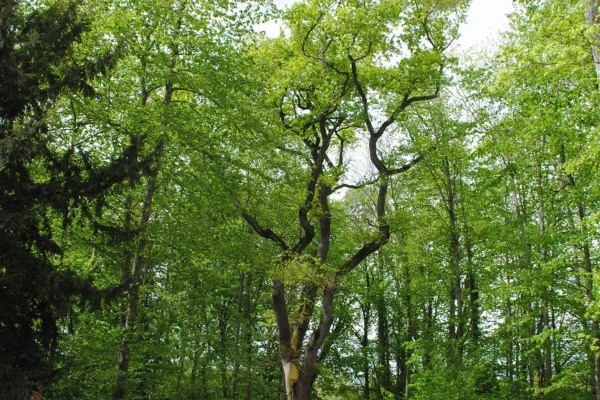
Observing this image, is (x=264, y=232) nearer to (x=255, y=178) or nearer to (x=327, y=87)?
(x=255, y=178)

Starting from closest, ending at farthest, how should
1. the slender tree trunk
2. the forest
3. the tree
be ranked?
the forest → the slender tree trunk → the tree

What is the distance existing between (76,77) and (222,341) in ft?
38.1

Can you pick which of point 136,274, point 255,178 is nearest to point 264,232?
point 255,178

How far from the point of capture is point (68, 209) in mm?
8102

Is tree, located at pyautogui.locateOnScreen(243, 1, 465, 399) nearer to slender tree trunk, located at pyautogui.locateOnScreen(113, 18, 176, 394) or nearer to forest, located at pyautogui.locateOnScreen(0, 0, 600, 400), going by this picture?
forest, located at pyautogui.locateOnScreen(0, 0, 600, 400)

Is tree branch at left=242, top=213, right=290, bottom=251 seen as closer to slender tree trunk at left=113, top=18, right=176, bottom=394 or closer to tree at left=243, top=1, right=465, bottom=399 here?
tree at left=243, top=1, right=465, bottom=399

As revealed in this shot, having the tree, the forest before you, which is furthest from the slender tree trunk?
the tree

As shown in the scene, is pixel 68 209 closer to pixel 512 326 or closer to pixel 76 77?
pixel 76 77

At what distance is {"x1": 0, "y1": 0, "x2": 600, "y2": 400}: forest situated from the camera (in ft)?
26.4

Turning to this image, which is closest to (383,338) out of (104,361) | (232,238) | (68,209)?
(232,238)

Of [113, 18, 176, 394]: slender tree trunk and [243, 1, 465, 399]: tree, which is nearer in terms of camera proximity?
[113, 18, 176, 394]: slender tree trunk

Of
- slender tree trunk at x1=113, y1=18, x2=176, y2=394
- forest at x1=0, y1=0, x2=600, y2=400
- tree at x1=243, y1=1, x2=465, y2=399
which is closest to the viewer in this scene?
forest at x1=0, y1=0, x2=600, y2=400

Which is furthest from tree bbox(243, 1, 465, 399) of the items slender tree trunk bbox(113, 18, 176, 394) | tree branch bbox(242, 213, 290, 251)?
slender tree trunk bbox(113, 18, 176, 394)

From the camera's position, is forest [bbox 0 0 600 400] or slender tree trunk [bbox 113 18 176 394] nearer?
forest [bbox 0 0 600 400]
